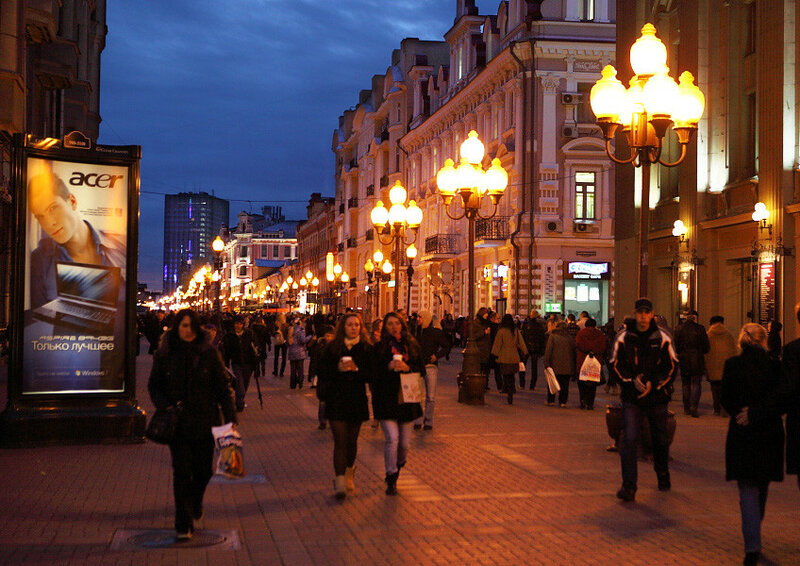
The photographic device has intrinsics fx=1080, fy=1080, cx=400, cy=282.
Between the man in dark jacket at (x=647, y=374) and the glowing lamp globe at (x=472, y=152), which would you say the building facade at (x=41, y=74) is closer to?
the man in dark jacket at (x=647, y=374)

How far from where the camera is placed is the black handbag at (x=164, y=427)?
7703mm

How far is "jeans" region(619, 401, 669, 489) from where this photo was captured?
9688 millimetres

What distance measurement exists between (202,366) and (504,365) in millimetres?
13049

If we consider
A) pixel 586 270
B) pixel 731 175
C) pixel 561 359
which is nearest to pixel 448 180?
pixel 561 359

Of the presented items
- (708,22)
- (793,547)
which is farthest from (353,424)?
(708,22)

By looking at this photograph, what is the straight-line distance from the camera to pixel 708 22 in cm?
2814

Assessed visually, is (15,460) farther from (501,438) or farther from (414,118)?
(414,118)

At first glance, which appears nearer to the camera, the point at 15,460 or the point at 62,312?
the point at 15,460

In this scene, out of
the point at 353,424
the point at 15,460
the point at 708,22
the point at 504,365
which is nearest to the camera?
the point at 353,424

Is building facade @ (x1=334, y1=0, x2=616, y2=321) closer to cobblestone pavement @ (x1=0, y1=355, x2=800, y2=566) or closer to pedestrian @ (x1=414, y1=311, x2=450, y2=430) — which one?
pedestrian @ (x1=414, y1=311, x2=450, y2=430)

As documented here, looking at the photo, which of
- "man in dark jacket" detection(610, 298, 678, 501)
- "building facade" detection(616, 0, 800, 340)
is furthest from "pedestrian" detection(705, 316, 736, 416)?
"man in dark jacket" detection(610, 298, 678, 501)

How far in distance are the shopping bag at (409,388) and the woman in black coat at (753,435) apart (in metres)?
→ 3.44

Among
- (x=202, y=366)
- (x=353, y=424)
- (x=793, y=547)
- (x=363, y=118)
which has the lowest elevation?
A: (x=793, y=547)

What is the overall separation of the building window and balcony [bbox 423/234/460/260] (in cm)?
878
